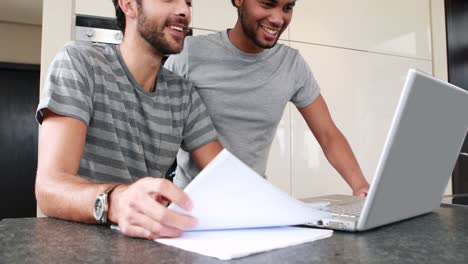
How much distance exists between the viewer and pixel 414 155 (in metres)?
0.57

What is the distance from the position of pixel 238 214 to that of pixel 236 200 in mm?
39

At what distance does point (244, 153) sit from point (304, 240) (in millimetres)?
752

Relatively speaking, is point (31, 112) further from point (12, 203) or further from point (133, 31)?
point (133, 31)

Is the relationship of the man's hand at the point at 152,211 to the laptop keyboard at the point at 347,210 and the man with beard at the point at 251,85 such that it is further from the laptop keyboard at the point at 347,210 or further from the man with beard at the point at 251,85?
the man with beard at the point at 251,85

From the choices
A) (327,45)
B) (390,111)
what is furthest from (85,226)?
(390,111)

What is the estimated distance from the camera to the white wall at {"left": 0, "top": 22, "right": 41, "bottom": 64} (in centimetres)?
378

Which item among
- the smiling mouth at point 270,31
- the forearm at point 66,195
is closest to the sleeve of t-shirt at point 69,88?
the forearm at point 66,195

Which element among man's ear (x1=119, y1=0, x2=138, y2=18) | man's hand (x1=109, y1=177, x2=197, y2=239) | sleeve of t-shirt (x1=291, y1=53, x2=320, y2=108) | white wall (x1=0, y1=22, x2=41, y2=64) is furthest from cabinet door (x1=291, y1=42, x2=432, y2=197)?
white wall (x1=0, y1=22, x2=41, y2=64)

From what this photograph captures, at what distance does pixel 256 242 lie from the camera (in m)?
0.47

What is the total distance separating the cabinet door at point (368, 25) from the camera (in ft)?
7.73

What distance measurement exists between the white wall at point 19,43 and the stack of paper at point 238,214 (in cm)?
386

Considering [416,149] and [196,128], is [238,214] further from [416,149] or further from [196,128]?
[196,128]

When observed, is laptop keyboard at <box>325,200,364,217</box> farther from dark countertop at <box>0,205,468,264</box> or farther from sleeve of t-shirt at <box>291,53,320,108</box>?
sleeve of t-shirt at <box>291,53,320,108</box>

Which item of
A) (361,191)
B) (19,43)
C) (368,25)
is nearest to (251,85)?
(361,191)
